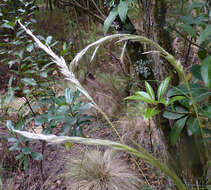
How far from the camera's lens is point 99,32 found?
147 inches

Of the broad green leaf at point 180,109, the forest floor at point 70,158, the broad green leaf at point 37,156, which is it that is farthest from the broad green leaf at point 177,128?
the broad green leaf at point 37,156

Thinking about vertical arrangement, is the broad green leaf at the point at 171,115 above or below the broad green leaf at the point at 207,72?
below

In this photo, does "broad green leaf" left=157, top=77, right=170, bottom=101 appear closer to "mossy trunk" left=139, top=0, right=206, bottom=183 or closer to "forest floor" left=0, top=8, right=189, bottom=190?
"mossy trunk" left=139, top=0, right=206, bottom=183

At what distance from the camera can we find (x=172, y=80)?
82 cm

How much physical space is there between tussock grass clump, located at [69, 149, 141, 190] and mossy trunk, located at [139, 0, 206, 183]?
1.41 feet

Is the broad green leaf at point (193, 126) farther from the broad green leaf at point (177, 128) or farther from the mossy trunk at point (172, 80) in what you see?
the mossy trunk at point (172, 80)

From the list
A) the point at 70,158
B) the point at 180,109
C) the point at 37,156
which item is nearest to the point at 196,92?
the point at 180,109

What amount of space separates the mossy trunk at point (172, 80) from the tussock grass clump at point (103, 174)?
43 centimetres

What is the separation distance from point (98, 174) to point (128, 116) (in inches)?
28.3

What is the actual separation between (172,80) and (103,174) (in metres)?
0.84

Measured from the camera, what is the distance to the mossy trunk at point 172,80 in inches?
29.4

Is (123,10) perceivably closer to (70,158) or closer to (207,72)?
(207,72)

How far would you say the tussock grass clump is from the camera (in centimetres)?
126

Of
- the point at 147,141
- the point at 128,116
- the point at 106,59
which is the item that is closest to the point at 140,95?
the point at 147,141
